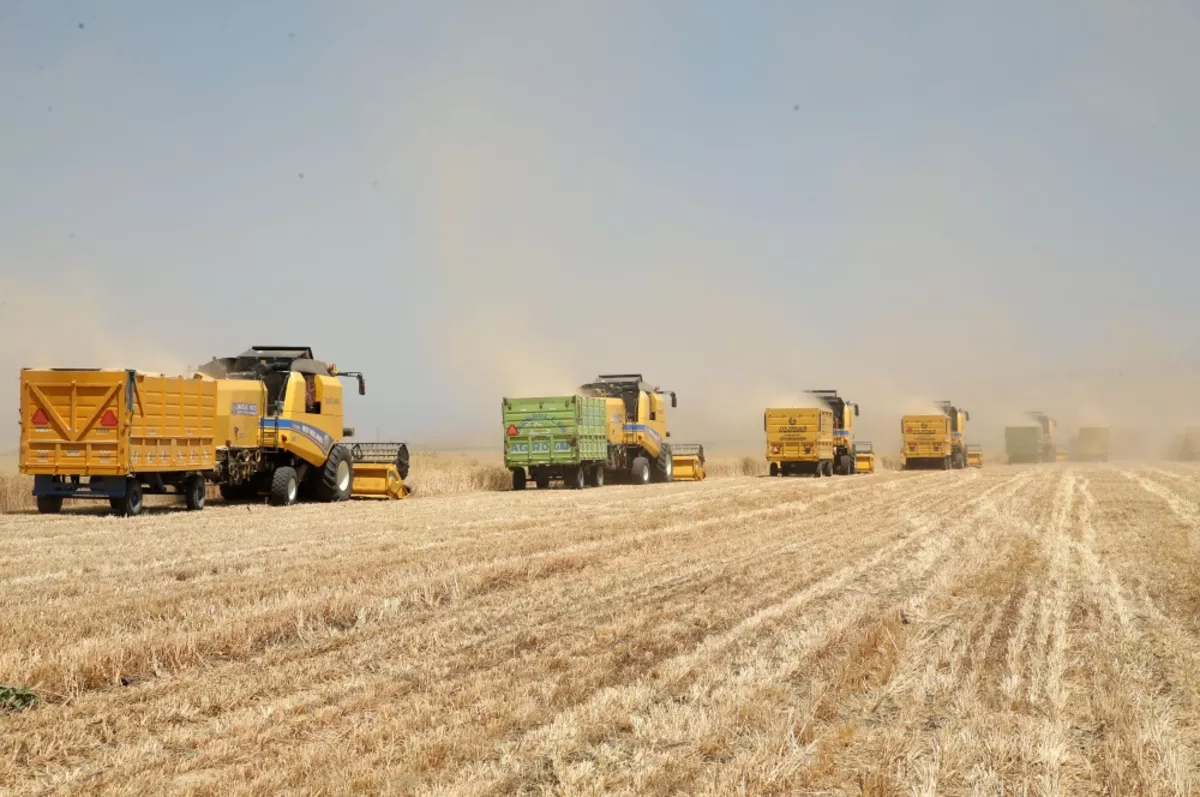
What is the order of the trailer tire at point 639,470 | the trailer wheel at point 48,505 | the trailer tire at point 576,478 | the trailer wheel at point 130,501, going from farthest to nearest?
the trailer tire at point 639,470
the trailer tire at point 576,478
the trailer wheel at point 48,505
the trailer wheel at point 130,501

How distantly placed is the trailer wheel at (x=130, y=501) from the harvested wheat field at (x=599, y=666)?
431 centimetres

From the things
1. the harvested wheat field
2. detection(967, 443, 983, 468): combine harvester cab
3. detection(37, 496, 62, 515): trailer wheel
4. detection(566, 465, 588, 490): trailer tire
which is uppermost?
detection(967, 443, 983, 468): combine harvester cab

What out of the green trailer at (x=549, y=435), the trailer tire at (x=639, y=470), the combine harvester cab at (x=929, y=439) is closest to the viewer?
the green trailer at (x=549, y=435)

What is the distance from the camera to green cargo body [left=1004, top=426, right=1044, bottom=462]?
229 feet

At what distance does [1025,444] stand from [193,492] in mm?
62014

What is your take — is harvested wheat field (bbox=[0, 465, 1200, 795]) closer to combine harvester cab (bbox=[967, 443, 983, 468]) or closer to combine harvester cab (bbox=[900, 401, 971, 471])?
combine harvester cab (bbox=[900, 401, 971, 471])

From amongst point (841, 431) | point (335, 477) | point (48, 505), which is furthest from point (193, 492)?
point (841, 431)

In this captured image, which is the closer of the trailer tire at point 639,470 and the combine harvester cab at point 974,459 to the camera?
the trailer tire at point 639,470

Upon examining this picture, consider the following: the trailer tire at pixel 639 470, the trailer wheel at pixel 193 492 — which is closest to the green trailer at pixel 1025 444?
the trailer tire at pixel 639 470

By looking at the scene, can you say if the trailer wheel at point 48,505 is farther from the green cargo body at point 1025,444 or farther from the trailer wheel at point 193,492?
the green cargo body at point 1025,444

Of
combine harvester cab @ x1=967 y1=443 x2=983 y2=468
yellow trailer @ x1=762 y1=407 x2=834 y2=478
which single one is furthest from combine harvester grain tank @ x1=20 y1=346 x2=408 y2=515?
combine harvester cab @ x1=967 y1=443 x2=983 y2=468

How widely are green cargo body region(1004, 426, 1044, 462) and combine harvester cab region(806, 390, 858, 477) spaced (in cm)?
3062

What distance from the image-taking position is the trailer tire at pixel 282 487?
22.6 metres

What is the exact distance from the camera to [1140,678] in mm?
6836
